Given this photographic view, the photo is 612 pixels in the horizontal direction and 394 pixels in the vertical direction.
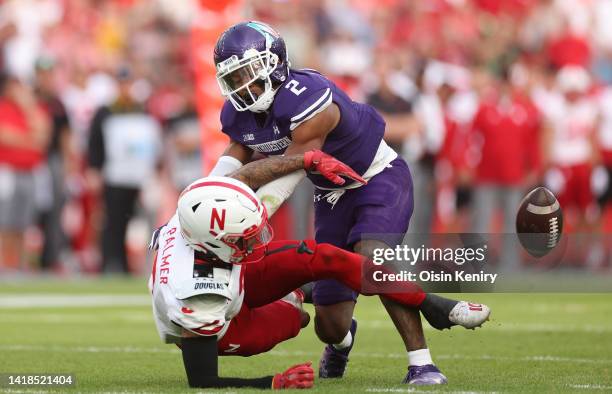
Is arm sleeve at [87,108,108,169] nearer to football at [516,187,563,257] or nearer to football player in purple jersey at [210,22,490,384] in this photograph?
football player in purple jersey at [210,22,490,384]

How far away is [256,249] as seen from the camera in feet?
19.5

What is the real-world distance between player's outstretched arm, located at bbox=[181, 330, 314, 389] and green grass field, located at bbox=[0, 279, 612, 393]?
146mm

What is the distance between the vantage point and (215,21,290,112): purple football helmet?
640 centimetres

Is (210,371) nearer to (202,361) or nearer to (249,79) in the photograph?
(202,361)

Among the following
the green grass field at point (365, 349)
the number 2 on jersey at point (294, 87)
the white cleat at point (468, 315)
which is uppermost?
the number 2 on jersey at point (294, 87)

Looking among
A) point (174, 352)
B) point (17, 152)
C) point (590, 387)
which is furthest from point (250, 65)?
point (17, 152)

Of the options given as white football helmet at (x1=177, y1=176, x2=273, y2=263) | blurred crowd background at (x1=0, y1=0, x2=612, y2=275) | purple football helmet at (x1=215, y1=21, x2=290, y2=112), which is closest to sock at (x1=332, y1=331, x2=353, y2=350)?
white football helmet at (x1=177, y1=176, x2=273, y2=263)

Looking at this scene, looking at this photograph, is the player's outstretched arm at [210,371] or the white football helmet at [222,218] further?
the player's outstretched arm at [210,371]

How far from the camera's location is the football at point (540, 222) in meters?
6.22

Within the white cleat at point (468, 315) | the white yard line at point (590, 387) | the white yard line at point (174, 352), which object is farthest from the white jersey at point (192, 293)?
the white yard line at point (174, 352)

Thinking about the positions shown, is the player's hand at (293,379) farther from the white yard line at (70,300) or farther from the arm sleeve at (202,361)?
the white yard line at (70,300)

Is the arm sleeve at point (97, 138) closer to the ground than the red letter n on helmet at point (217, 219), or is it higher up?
closer to the ground

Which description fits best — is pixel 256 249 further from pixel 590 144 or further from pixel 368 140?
pixel 590 144

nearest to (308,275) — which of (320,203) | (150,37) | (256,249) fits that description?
(256,249)
